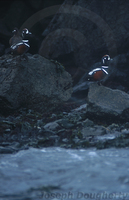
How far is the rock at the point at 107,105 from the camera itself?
276 inches

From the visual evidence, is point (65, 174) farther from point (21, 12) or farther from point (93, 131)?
point (21, 12)

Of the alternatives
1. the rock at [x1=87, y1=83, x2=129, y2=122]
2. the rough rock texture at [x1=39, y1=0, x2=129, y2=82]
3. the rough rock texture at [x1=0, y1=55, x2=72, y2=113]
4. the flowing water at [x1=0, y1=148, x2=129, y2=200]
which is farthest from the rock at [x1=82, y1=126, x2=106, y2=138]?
the rough rock texture at [x1=39, y1=0, x2=129, y2=82]

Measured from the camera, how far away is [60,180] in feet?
12.5

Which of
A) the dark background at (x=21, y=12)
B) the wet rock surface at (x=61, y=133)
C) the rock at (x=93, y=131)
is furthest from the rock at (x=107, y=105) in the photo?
the dark background at (x=21, y=12)

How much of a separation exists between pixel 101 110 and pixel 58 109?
2.45 metres

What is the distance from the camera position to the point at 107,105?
7145 mm

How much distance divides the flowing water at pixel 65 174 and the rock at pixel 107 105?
6.34 feet

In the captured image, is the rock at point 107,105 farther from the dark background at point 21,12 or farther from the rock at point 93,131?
the dark background at point 21,12

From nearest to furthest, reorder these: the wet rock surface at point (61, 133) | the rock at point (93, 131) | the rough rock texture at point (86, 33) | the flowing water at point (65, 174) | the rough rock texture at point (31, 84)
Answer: the flowing water at point (65, 174) → the wet rock surface at point (61, 133) → the rock at point (93, 131) → the rough rock texture at point (31, 84) → the rough rock texture at point (86, 33)

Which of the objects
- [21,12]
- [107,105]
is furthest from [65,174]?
[21,12]

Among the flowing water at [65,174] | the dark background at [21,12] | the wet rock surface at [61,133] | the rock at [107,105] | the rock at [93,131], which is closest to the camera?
the flowing water at [65,174]

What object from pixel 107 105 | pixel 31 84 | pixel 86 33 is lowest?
pixel 107 105

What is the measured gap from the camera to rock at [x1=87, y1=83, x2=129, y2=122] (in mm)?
7000

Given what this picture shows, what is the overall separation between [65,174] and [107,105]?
3.63 meters
